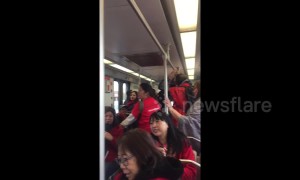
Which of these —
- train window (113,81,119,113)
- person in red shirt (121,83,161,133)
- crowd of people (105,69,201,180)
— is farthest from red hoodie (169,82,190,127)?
train window (113,81,119,113)

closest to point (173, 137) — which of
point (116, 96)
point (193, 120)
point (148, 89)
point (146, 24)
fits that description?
point (193, 120)

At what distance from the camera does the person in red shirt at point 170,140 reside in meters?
1.28

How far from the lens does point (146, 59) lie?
1.38 meters

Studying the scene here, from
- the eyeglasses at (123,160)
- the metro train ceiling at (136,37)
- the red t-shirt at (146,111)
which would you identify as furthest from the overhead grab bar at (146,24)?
the eyeglasses at (123,160)

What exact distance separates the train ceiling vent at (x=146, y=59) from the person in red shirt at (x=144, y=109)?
0.13 m

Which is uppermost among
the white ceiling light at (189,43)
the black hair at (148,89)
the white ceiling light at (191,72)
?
the white ceiling light at (189,43)

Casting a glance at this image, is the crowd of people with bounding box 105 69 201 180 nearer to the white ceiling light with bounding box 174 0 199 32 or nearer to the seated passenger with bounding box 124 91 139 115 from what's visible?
the seated passenger with bounding box 124 91 139 115

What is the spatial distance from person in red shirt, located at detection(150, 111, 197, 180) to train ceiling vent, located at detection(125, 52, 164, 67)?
0.30 m

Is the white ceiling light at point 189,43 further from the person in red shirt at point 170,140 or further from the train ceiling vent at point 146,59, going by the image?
the person in red shirt at point 170,140

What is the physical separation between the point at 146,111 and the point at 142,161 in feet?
0.96

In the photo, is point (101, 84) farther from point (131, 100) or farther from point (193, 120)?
point (193, 120)

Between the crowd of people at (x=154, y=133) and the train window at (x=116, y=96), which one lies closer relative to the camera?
the crowd of people at (x=154, y=133)

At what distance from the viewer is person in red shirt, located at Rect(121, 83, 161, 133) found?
53.2 inches
